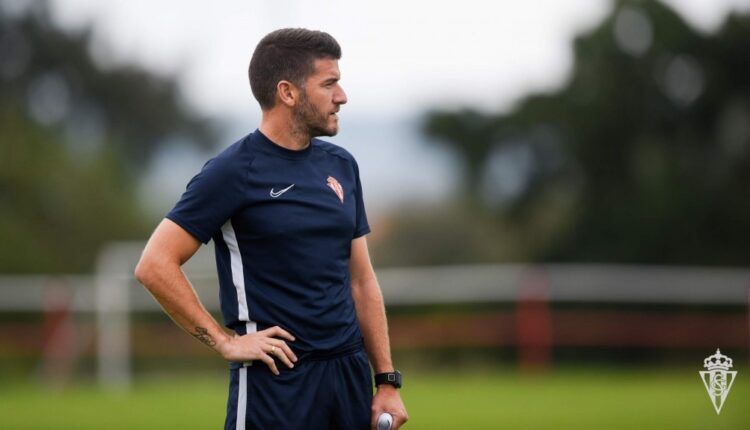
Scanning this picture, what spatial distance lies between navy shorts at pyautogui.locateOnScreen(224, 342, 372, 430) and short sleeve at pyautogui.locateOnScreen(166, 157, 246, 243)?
1.62 feet

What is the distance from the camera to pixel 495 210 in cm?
2516

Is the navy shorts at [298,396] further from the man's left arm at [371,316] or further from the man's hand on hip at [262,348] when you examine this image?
the man's left arm at [371,316]

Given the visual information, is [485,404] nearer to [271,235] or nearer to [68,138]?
[271,235]

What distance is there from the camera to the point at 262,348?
4176 mm

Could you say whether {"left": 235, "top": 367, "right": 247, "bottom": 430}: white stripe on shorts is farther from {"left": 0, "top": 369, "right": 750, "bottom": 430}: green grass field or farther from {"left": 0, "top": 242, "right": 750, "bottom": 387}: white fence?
{"left": 0, "top": 242, "right": 750, "bottom": 387}: white fence

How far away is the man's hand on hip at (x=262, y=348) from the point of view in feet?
13.7

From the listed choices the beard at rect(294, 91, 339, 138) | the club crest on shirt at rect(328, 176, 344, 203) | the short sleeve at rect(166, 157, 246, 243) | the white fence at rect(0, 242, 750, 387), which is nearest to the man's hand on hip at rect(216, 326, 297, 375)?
the short sleeve at rect(166, 157, 246, 243)

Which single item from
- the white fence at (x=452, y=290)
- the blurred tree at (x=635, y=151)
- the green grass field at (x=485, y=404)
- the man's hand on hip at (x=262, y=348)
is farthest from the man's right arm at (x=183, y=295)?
the blurred tree at (x=635, y=151)

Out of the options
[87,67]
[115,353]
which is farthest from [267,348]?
[87,67]

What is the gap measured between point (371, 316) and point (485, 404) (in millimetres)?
7042

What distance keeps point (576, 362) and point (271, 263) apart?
47.1 feet

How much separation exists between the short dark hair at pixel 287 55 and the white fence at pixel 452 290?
12.7m

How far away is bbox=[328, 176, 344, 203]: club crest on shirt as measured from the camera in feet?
14.4

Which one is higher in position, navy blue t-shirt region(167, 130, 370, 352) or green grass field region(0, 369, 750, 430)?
green grass field region(0, 369, 750, 430)
